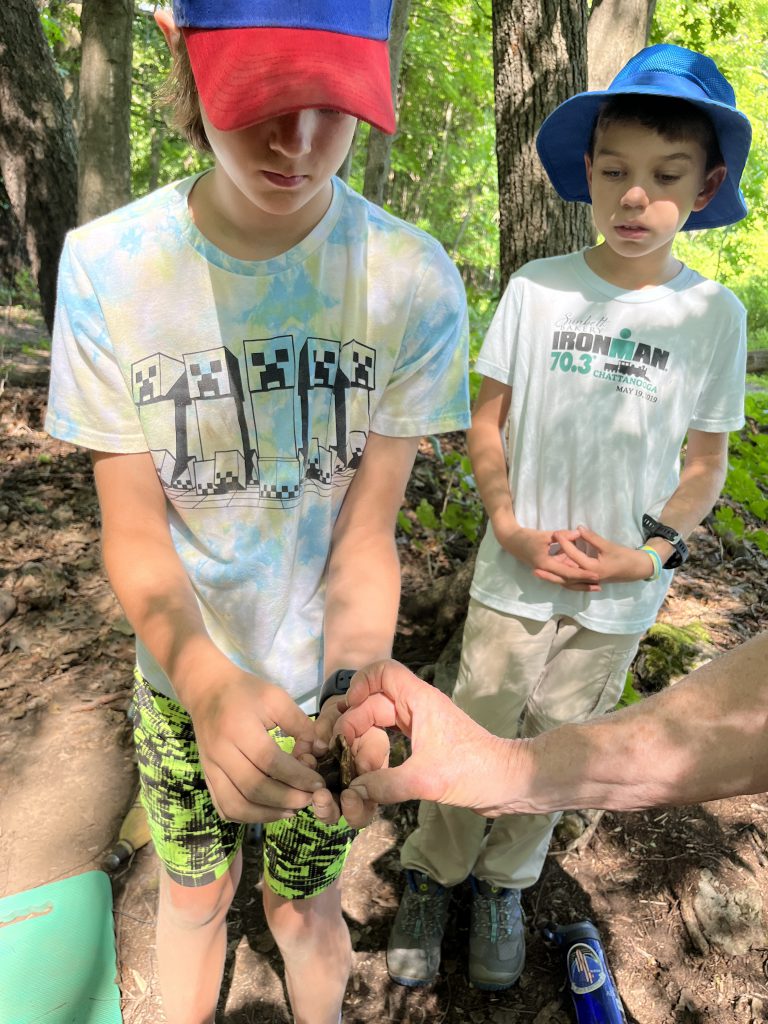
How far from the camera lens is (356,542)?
1.74 metres

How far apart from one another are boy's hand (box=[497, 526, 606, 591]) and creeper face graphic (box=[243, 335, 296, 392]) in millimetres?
1056

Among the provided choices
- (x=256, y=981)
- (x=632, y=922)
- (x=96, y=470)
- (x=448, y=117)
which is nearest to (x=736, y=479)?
(x=632, y=922)

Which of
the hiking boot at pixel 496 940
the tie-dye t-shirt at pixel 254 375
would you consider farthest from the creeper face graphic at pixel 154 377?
the hiking boot at pixel 496 940

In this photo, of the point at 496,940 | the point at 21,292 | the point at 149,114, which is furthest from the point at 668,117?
the point at 149,114

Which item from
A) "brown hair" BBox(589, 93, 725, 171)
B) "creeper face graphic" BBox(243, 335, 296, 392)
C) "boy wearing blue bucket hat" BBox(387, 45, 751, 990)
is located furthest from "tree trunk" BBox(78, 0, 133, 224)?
"creeper face graphic" BBox(243, 335, 296, 392)

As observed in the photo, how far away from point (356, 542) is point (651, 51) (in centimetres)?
181

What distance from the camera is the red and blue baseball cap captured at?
1225mm

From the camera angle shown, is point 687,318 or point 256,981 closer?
point 687,318

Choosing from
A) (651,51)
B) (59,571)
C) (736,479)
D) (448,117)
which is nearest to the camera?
(651,51)

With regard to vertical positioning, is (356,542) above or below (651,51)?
below

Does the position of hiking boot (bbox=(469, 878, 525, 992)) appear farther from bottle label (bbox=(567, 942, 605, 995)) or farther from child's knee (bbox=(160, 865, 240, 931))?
child's knee (bbox=(160, 865, 240, 931))

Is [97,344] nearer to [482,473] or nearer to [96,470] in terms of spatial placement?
[96,470]

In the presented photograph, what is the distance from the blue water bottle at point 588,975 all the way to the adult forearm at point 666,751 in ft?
4.93

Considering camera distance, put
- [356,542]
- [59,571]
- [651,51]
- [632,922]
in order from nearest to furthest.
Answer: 1. [356,542]
2. [651,51]
3. [632,922]
4. [59,571]
